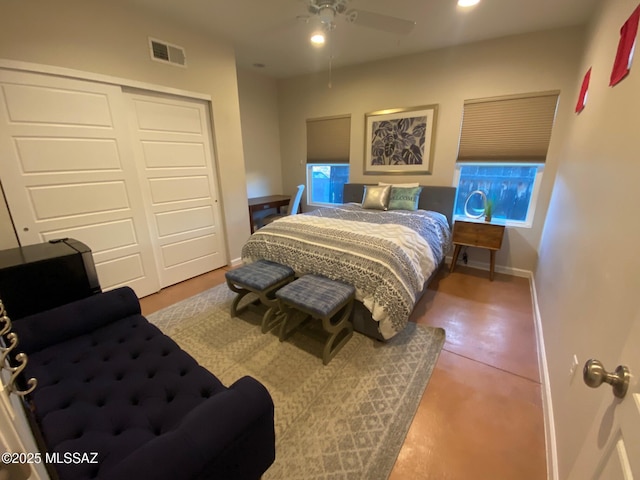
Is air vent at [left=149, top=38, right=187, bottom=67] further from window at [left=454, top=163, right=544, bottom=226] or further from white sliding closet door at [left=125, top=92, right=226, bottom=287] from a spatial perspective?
window at [left=454, top=163, right=544, bottom=226]

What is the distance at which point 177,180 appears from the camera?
3.04 meters

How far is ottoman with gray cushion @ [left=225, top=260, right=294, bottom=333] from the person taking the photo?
7.32 ft

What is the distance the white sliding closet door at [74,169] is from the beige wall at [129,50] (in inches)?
7.3

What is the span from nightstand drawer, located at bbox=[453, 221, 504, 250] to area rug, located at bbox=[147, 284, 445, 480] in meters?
1.45

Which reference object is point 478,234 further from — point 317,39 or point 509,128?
point 317,39

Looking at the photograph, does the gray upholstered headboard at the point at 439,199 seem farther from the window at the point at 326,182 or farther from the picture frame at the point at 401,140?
the window at the point at 326,182

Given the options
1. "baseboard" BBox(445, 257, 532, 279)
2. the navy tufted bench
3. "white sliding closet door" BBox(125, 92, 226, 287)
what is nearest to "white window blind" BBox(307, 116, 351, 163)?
"white sliding closet door" BBox(125, 92, 226, 287)

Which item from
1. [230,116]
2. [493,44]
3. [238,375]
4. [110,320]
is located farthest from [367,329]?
[493,44]

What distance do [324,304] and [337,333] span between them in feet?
1.01

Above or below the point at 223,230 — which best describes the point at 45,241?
above

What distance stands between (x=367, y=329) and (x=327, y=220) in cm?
117

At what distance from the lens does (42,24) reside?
2.01 metres

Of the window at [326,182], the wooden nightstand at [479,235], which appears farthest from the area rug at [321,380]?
the window at [326,182]

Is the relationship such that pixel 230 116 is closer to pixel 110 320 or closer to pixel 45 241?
pixel 45 241
